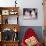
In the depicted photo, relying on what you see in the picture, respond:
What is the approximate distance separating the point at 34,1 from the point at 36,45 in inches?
51.2

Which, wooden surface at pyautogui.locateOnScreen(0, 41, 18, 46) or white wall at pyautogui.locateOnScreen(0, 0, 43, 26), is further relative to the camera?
white wall at pyautogui.locateOnScreen(0, 0, 43, 26)

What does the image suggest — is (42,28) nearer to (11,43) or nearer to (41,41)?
(41,41)

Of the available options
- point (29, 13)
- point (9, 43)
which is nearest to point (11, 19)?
point (29, 13)

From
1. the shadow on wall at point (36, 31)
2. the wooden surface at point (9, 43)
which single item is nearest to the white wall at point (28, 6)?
the shadow on wall at point (36, 31)

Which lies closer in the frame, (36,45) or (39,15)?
(36,45)

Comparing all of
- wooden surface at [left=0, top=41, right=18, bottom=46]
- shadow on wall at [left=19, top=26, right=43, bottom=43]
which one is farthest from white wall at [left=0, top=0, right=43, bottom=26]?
wooden surface at [left=0, top=41, right=18, bottom=46]

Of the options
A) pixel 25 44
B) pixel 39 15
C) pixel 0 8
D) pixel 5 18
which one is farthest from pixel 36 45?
pixel 0 8

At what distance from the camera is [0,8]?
4.57 m

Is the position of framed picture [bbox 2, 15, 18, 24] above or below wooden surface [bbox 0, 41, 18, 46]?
above

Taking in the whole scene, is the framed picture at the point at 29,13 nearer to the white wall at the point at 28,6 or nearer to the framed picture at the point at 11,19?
the white wall at the point at 28,6

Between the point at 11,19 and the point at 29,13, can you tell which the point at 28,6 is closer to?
the point at 29,13

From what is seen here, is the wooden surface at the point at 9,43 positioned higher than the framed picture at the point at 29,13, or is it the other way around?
the framed picture at the point at 29,13

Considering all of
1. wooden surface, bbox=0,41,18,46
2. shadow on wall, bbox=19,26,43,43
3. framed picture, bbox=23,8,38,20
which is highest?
framed picture, bbox=23,8,38,20

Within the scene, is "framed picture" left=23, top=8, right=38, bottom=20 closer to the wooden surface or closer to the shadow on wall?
the shadow on wall
